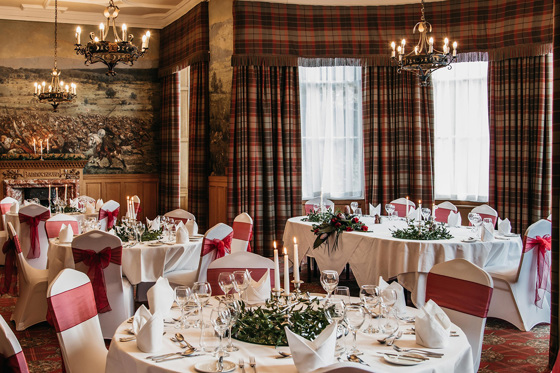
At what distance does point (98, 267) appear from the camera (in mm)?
4828

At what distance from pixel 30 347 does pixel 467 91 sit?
7462mm

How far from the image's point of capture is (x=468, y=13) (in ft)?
29.5

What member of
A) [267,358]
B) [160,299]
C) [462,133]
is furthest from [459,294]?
[462,133]

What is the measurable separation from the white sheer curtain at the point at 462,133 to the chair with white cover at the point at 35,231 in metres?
6.19

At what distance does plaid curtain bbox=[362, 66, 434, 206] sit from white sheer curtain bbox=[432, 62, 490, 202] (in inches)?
13.7

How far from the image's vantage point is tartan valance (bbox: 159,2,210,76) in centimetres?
1029

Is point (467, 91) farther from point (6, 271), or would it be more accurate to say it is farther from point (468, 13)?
point (6, 271)

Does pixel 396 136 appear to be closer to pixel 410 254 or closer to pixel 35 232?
pixel 410 254

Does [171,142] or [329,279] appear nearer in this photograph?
[329,279]

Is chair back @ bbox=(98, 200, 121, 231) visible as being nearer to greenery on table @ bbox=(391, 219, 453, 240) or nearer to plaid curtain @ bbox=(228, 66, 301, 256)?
plaid curtain @ bbox=(228, 66, 301, 256)

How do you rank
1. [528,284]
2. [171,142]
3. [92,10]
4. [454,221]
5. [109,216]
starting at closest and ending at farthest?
[528,284] < [454,221] < [109,216] < [92,10] < [171,142]

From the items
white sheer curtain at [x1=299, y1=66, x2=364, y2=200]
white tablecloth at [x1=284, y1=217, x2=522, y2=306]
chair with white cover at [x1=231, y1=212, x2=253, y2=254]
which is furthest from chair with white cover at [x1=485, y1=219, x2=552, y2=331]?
white sheer curtain at [x1=299, y1=66, x2=364, y2=200]

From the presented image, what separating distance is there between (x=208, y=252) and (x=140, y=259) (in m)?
0.65

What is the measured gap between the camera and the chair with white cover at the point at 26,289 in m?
5.40
